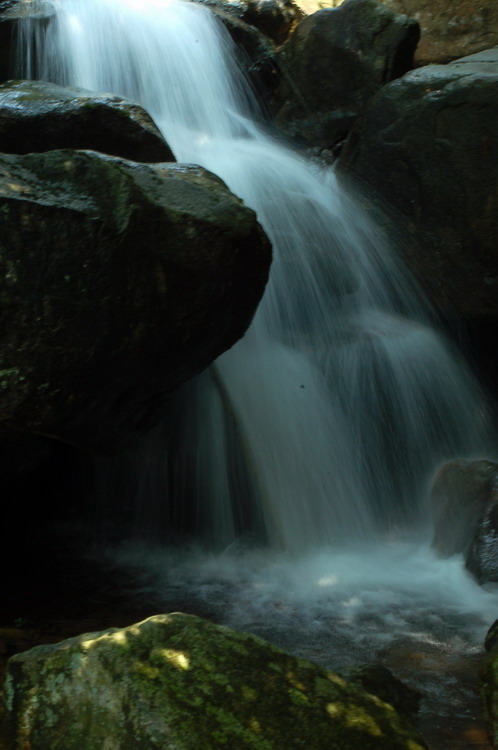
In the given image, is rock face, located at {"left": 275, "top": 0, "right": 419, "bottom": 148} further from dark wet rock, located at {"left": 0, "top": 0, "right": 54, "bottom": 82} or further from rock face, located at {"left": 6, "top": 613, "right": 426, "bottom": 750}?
rock face, located at {"left": 6, "top": 613, "right": 426, "bottom": 750}

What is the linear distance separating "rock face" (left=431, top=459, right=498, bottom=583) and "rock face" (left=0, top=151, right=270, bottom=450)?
2308 millimetres

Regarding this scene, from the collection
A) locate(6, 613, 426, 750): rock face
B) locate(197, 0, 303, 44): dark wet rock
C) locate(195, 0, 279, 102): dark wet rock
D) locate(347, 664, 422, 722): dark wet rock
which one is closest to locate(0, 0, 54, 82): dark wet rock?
locate(195, 0, 279, 102): dark wet rock

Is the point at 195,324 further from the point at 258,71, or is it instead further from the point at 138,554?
the point at 258,71

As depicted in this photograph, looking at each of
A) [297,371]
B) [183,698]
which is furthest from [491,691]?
[297,371]

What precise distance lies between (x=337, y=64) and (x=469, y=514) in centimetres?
647

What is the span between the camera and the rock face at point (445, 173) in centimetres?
731

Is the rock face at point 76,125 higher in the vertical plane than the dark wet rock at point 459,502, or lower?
higher

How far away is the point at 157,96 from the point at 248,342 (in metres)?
4.32

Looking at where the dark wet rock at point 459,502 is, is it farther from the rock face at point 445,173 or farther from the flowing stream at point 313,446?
the rock face at point 445,173

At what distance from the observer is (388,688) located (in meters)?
3.50

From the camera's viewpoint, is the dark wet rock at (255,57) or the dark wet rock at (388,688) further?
the dark wet rock at (255,57)

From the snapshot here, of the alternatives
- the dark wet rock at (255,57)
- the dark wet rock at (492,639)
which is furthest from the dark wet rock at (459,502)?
the dark wet rock at (255,57)

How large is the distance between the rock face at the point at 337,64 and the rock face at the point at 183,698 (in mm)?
8166

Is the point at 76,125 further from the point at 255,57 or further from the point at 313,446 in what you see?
the point at 255,57
